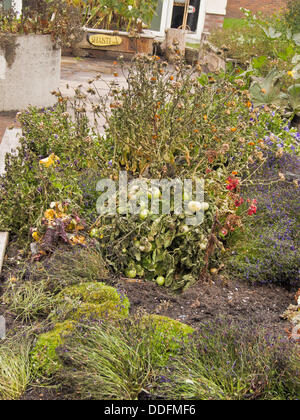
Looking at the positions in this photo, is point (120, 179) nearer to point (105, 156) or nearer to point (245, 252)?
point (105, 156)

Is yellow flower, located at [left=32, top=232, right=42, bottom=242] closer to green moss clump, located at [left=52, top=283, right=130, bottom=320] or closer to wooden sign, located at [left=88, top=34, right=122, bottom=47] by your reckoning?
green moss clump, located at [left=52, top=283, right=130, bottom=320]

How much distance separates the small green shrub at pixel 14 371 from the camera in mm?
2436

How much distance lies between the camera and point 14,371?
100.0 inches

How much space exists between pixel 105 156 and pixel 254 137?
1463 mm

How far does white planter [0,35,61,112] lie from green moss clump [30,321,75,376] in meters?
4.77

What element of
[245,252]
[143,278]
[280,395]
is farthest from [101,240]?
[280,395]

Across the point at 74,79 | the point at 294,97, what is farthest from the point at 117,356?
the point at 74,79

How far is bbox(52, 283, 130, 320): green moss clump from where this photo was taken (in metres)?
2.83

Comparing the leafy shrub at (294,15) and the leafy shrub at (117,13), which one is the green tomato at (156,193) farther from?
the leafy shrub at (294,15)

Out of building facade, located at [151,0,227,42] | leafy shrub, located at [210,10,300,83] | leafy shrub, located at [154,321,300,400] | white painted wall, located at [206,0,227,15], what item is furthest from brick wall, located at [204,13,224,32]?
leafy shrub, located at [154,321,300,400]

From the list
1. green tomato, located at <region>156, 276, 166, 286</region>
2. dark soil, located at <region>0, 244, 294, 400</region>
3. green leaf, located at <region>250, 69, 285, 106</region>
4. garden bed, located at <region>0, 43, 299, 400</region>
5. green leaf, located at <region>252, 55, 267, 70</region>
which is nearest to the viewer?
garden bed, located at <region>0, 43, 299, 400</region>

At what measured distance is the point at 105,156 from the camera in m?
4.55

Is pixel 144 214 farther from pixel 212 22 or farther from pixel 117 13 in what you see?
pixel 212 22

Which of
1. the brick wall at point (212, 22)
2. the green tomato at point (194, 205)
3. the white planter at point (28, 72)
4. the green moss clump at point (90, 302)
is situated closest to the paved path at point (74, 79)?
the white planter at point (28, 72)
